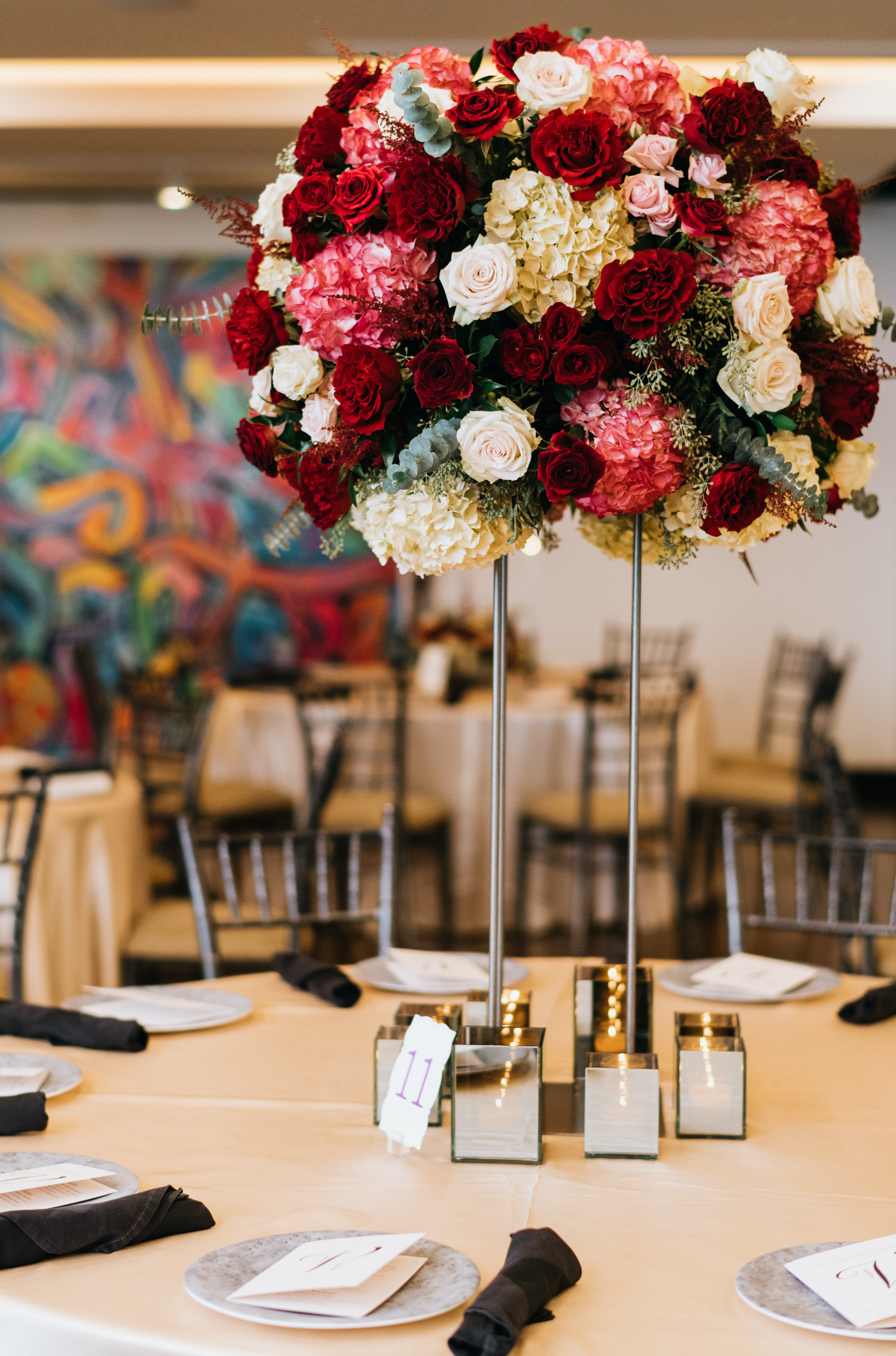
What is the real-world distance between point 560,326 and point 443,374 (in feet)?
0.40

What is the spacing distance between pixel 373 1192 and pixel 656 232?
983 millimetres

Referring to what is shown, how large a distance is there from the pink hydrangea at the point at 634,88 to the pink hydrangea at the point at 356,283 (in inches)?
9.1

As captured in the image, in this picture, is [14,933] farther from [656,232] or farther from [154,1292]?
[656,232]

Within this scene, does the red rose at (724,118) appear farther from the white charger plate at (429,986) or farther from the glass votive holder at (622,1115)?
the white charger plate at (429,986)

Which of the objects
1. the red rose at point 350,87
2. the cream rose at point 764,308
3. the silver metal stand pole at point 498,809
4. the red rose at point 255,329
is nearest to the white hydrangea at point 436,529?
the silver metal stand pole at point 498,809

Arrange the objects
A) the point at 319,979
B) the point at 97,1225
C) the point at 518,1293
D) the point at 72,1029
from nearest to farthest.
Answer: the point at 518,1293 < the point at 97,1225 < the point at 72,1029 < the point at 319,979

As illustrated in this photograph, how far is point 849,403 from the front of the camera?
1.41 meters

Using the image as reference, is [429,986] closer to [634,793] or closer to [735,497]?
[634,793]

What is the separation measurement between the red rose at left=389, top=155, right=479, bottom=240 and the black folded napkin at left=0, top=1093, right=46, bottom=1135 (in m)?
0.97

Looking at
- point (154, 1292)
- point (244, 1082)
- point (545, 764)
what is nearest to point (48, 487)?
point (545, 764)

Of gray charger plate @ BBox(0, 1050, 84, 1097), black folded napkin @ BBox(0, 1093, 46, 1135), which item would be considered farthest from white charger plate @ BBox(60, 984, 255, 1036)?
black folded napkin @ BBox(0, 1093, 46, 1135)

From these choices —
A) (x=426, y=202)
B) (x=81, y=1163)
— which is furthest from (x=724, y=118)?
(x=81, y=1163)

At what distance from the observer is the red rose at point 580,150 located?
1212 mm

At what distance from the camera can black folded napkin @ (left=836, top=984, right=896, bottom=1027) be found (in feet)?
5.88
